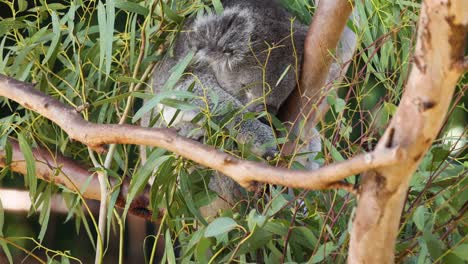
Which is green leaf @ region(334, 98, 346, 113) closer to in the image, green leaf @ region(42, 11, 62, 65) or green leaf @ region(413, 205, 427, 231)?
green leaf @ region(413, 205, 427, 231)

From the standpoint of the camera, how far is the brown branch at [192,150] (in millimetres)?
929

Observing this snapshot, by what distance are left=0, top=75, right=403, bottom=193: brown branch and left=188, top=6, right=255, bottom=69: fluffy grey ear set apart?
871 millimetres

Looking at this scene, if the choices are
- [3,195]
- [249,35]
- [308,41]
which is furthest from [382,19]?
[3,195]

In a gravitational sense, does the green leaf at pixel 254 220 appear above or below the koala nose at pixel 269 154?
above

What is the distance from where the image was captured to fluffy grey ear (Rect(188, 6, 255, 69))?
2.25 metres

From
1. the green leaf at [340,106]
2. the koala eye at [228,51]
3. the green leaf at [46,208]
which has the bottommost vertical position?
the green leaf at [46,208]

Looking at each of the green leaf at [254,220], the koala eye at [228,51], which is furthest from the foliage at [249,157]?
the koala eye at [228,51]

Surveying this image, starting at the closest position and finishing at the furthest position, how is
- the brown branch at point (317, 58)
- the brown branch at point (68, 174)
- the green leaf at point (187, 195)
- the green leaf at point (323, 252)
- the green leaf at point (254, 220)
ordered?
the green leaf at point (254, 220)
the green leaf at point (323, 252)
the green leaf at point (187, 195)
the brown branch at point (317, 58)
the brown branch at point (68, 174)

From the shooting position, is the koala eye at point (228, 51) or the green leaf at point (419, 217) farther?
the koala eye at point (228, 51)

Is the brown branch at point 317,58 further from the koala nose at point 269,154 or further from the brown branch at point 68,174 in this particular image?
the brown branch at point 68,174

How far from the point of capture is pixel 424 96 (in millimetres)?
918

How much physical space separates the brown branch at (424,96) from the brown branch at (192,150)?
0.12 feet

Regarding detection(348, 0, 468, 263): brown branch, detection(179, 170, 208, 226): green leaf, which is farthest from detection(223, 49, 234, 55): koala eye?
detection(348, 0, 468, 263): brown branch

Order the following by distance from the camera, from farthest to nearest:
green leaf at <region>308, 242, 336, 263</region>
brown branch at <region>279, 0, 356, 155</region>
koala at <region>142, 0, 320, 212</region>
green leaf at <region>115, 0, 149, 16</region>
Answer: koala at <region>142, 0, 320, 212</region>
brown branch at <region>279, 0, 356, 155</region>
green leaf at <region>115, 0, 149, 16</region>
green leaf at <region>308, 242, 336, 263</region>
